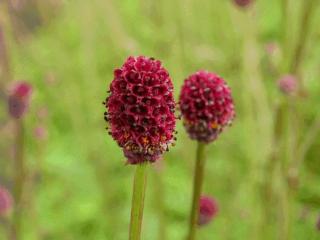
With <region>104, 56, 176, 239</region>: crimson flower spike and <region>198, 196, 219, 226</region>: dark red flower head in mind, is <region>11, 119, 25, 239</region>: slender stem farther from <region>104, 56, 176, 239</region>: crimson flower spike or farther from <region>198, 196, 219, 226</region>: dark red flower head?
<region>104, 56, 176, 239</region>: crimson flower spike

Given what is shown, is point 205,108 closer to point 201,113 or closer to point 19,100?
point 201,113

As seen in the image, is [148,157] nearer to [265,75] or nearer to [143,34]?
[265,75]

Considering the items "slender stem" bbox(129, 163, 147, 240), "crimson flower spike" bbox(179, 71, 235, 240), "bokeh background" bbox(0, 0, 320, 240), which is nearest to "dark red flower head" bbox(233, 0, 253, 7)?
"bokeh background" bbox(0, 0, 320, 240)

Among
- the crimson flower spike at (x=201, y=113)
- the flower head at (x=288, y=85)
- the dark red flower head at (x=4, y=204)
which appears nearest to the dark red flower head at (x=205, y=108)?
the crimson flower spike at (x=201, y=113)

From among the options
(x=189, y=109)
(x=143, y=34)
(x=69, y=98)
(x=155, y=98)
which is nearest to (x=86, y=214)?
(x=69, y=98)

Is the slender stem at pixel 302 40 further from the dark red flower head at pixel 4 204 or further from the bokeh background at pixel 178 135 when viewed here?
the dark red flower head at pixel 4 204
